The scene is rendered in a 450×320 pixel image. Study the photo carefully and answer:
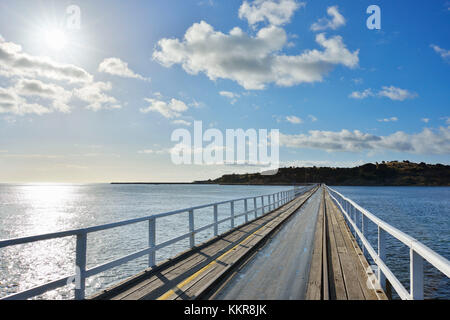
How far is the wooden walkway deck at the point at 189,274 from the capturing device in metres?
5.91

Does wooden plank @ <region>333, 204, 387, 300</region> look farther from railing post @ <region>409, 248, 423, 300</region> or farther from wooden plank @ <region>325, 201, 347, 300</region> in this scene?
railing post @ <region>409, 248, 423, 300</region>

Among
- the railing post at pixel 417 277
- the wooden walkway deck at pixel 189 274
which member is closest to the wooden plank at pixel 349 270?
the railing post at pixel 417 277

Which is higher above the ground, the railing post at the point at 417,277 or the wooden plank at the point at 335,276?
the railing post at the point at 417,277

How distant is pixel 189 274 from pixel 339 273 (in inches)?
139

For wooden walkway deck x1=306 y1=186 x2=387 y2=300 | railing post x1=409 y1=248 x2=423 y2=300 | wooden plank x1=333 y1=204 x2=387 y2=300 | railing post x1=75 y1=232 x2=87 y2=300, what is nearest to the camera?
railing post x1=409 y1=248 x2=423 y2=300

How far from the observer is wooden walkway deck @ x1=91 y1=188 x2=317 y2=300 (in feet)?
19.4

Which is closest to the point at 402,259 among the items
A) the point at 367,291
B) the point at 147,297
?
the point at 367,291

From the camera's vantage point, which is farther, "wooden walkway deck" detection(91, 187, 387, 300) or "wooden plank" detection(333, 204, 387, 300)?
"wooden walkway deck" detection(91, 187, 387, 300)

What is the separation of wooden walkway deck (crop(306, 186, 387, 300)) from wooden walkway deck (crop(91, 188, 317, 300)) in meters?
1.98

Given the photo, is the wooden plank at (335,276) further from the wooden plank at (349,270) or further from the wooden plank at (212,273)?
the wooden plank at (212,273)

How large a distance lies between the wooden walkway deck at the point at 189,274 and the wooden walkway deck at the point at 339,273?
1.98m

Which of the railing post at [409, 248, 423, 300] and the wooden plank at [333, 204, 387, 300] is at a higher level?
the railing post at [409, 248, 423, 300]

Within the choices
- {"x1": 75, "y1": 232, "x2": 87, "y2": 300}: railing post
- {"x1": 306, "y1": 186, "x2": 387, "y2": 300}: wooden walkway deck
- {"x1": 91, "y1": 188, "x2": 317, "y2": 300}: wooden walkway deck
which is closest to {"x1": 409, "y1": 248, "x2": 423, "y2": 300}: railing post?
{"x1": 306, "y1": 186, "x2": 387, "y2": 300}: wooden walkway deck
